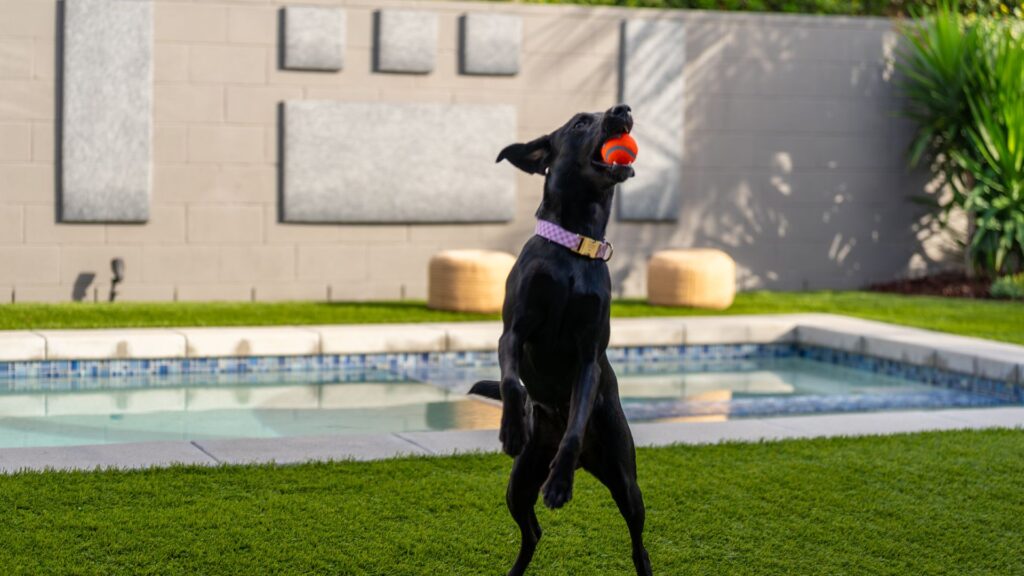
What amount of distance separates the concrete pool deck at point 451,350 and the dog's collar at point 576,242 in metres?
2.43

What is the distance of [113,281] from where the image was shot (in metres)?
11.4

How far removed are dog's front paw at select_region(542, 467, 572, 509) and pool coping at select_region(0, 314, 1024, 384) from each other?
5.96m

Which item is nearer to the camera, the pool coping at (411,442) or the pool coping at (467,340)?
the pool coping at (411,442)

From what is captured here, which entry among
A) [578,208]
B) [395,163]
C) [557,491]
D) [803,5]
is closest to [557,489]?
[557,491]

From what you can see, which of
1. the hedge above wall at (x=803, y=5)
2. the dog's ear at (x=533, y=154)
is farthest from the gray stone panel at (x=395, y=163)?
the dog's ear at (x=533, y=154)

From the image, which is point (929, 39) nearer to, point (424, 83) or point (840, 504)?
point (424, 83)

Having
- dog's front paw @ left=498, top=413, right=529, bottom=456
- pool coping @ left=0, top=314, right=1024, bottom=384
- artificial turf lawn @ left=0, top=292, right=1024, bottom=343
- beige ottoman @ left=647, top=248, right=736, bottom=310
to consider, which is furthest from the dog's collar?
beige ottoman @ left=647, top=248, right=736, bottom=310

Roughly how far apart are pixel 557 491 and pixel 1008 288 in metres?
10.6

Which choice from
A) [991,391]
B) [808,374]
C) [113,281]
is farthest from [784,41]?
[113,281]

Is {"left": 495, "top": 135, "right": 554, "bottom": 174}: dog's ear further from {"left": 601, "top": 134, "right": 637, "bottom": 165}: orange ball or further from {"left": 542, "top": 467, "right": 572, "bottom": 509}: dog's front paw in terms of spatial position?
{"left": 542, "top": 467, "right": 572, "bottom": 509}: dog's front paw

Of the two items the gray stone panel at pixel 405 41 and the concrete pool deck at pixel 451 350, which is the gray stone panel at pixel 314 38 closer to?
the gray stone panel at pixel 405 41

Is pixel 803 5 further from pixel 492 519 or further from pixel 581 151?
pixel 581 151

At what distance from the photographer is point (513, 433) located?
330cm

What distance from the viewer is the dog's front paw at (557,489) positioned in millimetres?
3215
